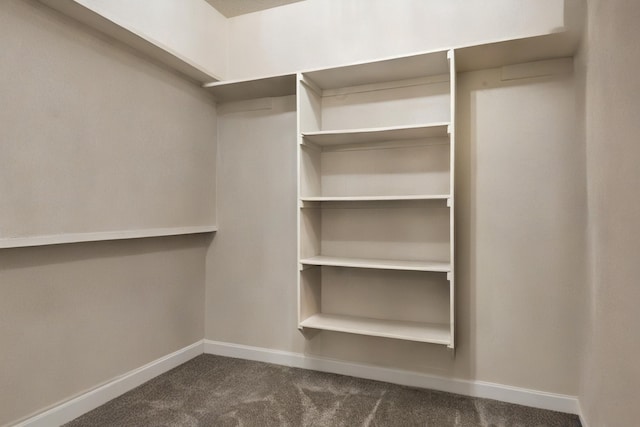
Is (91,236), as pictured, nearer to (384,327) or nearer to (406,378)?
(384,327)

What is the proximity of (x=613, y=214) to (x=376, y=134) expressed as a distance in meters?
1.30

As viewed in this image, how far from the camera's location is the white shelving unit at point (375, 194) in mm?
2348

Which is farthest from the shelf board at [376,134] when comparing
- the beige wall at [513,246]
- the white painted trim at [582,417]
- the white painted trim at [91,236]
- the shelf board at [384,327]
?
the white painted trim at [582,417]

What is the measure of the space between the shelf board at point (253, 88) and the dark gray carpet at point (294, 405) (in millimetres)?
2032

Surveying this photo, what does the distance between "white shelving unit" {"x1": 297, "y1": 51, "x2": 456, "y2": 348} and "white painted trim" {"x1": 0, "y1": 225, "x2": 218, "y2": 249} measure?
88 centimetres

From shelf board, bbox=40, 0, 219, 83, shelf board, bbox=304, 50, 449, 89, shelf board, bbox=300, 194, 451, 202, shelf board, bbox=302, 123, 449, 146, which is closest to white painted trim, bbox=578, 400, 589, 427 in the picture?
shelf board, bbox=300, 194, 451, 202

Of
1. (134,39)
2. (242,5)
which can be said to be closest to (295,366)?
(134,39)

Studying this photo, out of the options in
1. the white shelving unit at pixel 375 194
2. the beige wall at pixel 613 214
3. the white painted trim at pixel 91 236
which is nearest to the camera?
the beige wall at pixel 613 214

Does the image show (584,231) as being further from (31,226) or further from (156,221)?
(31,226)

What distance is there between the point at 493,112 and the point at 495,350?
1.46m

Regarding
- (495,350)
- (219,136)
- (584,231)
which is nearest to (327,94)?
(219,136)

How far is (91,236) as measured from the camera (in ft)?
6.52

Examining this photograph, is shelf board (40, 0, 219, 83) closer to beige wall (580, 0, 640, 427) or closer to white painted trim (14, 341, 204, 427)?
white painted trim (14, 341, 204, 427)

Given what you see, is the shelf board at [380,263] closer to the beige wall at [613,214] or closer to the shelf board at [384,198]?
the shelf board at [384,198]
